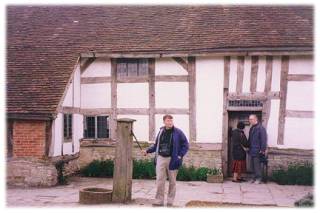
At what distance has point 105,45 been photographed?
572 inches

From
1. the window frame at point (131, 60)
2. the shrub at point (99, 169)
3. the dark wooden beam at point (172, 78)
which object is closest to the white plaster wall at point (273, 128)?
the dark wooden beam at point (172, 78)

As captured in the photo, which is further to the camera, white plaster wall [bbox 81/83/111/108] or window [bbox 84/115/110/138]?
window [bbox 84/115/110/138]

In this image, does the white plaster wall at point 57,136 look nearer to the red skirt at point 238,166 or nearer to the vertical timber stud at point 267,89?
the red skirt at point 238,166

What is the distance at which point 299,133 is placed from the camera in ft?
44.0

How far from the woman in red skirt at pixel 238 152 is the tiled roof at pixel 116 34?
2670 mm

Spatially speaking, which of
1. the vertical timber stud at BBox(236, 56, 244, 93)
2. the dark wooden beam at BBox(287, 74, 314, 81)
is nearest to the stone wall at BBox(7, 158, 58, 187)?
the vertical timber stud at BBox(236, 56, 244, 93)

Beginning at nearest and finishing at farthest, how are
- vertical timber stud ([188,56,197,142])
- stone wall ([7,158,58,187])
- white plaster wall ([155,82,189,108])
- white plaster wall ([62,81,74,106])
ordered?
stone wall ([7,158,58,187]), white plaster wall ([62,81,74,106]), vertical timber stud ([188,56,197,142]), white plaster wall ([155,82,189,108])

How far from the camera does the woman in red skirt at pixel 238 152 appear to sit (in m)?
12.9

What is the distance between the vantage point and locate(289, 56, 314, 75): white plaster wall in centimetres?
1340

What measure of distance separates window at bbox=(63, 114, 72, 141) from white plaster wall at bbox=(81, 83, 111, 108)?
37.3 inches

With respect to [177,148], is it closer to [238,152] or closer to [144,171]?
[238,152]

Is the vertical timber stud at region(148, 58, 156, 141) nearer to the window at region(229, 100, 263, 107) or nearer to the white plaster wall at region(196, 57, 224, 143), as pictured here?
the white plaster wall at region(196, 57, 224, 143)

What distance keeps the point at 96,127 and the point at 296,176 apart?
6.51 m

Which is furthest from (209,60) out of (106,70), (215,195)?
(215,195)
